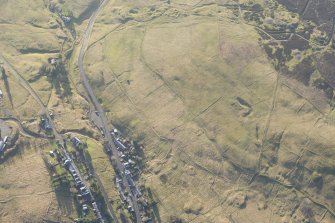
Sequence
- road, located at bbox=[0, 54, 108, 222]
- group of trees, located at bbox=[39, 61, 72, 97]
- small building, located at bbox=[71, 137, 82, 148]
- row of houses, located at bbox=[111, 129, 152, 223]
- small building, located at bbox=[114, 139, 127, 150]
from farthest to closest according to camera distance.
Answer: group of trees, located at bbox=[39, 61, 72, 97]
small building, located at bbox=[114, 139, 127, 150]
small building, located at bbox=[71, 137, 82, 148]
road, located at bbox=[0, 54, 108, 222]
row of houses, located at bbox=[111, 129, 152, 223]

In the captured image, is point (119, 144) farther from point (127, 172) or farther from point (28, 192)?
point (28, 192)

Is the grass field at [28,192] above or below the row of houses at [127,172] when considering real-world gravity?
above

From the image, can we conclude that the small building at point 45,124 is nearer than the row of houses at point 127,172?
No

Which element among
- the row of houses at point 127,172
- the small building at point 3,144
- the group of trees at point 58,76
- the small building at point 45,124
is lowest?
the row of houses at point 127,172

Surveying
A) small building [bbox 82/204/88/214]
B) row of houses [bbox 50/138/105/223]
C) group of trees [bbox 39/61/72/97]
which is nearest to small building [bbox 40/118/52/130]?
row of houses [bbox 50/138/105/223]

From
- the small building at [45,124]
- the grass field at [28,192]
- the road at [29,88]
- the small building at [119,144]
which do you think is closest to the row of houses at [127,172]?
the small building at [119,144]

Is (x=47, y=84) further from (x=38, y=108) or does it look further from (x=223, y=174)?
(x=223, y=174)

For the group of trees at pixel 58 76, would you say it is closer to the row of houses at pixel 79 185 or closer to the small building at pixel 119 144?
the row of houses at pixel 79 185

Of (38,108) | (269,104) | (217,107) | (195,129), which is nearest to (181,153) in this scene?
(195,129)

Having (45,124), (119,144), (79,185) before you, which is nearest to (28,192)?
(79,185)

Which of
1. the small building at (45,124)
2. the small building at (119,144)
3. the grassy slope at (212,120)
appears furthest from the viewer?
the small building at (119,144)

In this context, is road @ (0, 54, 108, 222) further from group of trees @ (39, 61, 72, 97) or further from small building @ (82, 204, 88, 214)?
group of trees @ (39, 61, 72, 97)
